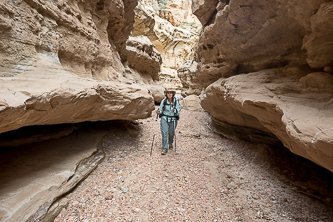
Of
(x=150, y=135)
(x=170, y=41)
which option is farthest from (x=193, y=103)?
(x=170, y=41)

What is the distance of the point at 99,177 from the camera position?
410 centimetres

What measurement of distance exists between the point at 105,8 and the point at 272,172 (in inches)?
336

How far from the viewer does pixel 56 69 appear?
3855mm

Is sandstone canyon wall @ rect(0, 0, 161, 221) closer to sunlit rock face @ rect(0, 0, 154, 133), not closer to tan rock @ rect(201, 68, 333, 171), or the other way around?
sunlit rock face @ rect(0, 0, 154, 133)

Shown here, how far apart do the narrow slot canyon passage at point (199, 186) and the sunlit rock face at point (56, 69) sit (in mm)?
1682

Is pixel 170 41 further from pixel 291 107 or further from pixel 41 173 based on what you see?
pixel 41 173

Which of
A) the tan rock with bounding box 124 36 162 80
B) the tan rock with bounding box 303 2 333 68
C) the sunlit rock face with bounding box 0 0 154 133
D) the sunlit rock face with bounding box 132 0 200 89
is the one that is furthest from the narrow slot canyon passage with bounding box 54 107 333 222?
the sunlit rock face with bounding box 132 0 200 89

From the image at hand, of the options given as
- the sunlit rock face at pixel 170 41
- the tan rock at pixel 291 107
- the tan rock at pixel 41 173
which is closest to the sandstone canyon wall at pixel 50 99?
the tan rock at pixel 41 173

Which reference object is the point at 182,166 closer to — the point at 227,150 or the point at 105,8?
the point at 227,150

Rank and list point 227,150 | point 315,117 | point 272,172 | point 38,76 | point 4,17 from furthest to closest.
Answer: point 227,150 → point 272,172 → point 38,76 → point 4,17 → point 315,117

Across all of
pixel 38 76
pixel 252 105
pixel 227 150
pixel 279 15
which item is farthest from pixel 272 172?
pixel 38 76

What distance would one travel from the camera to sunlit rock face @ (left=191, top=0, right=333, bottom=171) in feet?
8.64

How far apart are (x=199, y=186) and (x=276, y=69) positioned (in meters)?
4.05

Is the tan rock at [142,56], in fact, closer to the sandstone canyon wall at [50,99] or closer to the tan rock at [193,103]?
the tan rock at [193,103]
